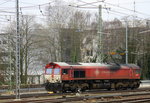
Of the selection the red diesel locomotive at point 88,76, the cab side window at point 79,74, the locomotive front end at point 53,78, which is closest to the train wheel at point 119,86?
the red diesel locomotive at point 88,76

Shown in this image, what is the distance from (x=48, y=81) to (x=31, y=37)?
51.5 feet

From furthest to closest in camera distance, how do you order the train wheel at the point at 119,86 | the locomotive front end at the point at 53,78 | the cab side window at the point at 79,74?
the train wheel at the point at 119,86 → the cab side window at the point at 79,74 → the locomotive front end at the point at 53,78

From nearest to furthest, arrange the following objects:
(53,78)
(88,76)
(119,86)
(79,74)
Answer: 1. (53,78)
2. (79,74)
3. (88,76)
4. (119,86)

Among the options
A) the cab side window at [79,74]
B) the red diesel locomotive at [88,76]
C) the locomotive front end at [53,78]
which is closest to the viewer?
the locomotive front end at [53,78]

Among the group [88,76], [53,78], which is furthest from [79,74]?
[53,78]

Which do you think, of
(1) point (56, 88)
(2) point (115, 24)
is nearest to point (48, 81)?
(1) point (56, 88)

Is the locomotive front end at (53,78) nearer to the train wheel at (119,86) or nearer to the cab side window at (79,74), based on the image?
the cab side window at (79,74)

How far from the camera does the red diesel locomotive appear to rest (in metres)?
26.6

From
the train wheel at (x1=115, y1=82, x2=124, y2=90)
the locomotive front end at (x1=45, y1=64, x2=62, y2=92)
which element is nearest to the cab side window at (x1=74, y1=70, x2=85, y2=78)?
the locomotive front end at (x1=45, y1=64, x2=62, y2=92)

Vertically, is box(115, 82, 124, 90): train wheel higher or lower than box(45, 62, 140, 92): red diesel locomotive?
lower

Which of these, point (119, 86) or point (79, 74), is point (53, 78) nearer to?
point (79, 74)

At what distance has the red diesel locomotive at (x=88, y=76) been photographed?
2658 cm

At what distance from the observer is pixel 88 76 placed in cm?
2822

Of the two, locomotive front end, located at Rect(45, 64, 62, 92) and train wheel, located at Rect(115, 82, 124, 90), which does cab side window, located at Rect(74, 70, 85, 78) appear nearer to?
locomotive front end, located at Rect(45, 64, 62, 92)
